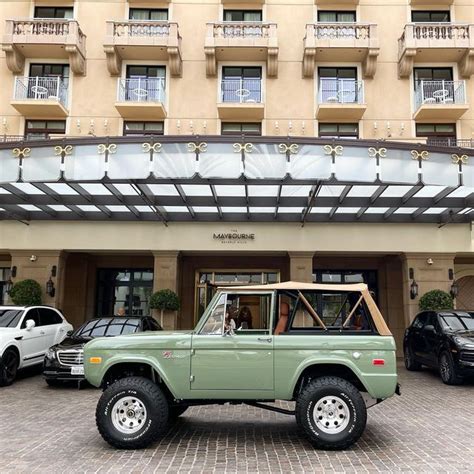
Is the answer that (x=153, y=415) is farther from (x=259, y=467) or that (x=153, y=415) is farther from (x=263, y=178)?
(x=263, y=178)

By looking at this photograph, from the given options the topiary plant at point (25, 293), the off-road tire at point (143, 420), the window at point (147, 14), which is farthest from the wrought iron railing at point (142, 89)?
the off-road tire at point (143, 420)

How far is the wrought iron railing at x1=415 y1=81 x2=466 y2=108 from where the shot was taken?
18.2 metres

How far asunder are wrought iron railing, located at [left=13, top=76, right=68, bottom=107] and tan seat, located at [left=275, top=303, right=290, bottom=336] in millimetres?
14524

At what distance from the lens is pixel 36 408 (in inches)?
355

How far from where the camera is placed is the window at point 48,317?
521 inches

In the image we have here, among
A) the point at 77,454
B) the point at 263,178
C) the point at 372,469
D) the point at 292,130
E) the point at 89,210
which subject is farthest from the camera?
the point at 292,130

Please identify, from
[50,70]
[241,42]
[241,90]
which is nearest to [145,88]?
[241,90]

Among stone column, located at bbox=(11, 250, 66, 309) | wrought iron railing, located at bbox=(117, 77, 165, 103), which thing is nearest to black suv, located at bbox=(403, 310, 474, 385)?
stone column, located at bbox=(11, 250, 66, 309)

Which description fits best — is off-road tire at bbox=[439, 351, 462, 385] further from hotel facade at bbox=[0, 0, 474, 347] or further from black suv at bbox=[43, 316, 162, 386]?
black suv at bbox=[43, 316, 162, 386]

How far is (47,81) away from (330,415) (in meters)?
16.7

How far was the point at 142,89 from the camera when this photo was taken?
18547 millimetres

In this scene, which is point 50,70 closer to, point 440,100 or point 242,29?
point 242,29

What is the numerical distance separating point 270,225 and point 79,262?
7713mm

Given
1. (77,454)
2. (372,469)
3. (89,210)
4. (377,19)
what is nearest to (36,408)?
(77,454)
